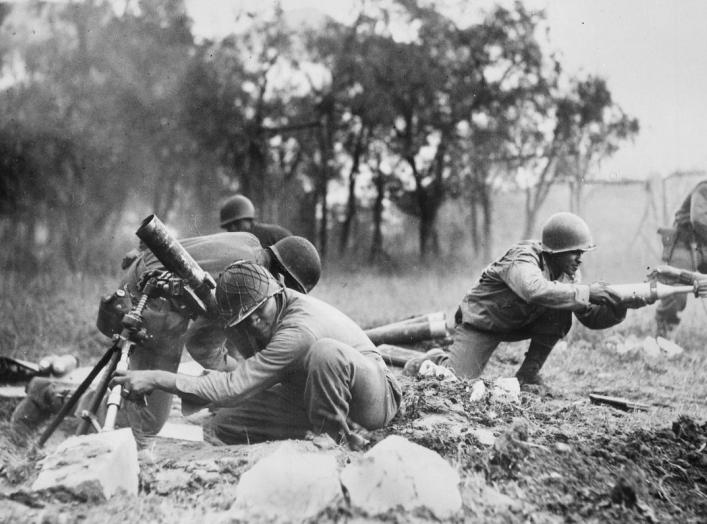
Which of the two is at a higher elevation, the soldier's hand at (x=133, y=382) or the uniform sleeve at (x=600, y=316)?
the soldier's hand at (x=133, y=382)

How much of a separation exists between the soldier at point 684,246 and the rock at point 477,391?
2.80 m

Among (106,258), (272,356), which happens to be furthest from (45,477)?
(106,258)

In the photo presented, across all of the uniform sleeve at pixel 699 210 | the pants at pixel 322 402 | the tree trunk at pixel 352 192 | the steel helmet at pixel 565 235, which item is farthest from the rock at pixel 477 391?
the tree trunk at pixel 352 192

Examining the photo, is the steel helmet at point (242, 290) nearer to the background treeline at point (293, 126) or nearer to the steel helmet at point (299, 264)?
the steel helmet at point (299, 264)

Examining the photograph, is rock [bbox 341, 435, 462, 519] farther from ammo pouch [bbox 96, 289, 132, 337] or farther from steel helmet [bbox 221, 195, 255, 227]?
steel helmet [bbox 221, 195, 255, 227]

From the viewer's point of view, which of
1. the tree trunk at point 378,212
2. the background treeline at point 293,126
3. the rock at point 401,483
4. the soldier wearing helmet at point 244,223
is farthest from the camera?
the tree trunk at point 378,212

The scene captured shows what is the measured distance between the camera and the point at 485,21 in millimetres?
7895

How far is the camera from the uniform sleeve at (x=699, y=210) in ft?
21.1

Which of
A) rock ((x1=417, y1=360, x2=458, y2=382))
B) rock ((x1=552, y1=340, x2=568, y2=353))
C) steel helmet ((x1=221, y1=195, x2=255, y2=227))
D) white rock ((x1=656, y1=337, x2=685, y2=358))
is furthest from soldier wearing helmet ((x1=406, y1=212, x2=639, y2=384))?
steel helmet ((x1=221, y1=195, x2=255, y2=227))

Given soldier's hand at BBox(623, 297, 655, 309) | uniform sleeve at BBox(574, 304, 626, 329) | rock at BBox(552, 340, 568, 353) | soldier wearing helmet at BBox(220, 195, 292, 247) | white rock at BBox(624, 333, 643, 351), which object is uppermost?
soldier wearing helmet at BBox(220, 195, 292, 247)

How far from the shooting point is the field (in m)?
2.69

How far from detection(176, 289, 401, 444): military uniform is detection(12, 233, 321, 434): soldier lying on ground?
24.6 inches

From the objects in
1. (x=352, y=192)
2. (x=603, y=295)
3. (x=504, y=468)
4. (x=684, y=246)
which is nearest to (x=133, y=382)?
(x=504, y=468)

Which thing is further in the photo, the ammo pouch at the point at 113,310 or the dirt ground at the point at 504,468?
the ammo pouch at the point at 113,310
